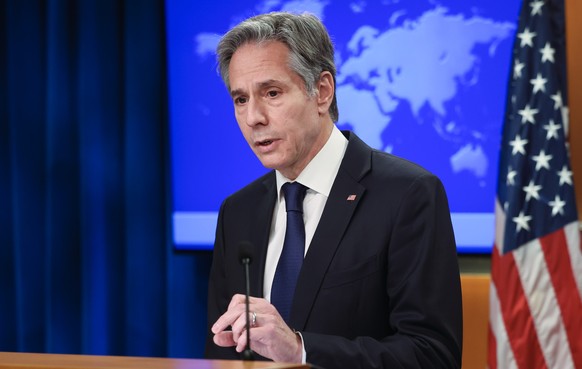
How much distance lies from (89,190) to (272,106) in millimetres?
2192

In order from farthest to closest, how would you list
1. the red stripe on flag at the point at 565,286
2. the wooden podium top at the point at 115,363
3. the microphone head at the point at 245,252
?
1. the red stripe on flag at the point at 565,286
2. the microphone head at the point at 245,252
3. the wooden podium top at the point at 115,363

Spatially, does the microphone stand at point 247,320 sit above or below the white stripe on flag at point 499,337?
above

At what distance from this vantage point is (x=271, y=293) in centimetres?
Result: 264

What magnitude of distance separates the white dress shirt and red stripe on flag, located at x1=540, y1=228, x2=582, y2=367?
797 mm

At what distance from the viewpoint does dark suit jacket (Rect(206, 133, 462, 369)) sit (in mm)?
2391

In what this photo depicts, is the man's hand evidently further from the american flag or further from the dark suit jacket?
the american flag

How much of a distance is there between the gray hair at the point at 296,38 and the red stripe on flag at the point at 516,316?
91 centimetres

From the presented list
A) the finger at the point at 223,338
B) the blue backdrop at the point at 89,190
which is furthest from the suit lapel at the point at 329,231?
the blue backdrop at the point at 89,190

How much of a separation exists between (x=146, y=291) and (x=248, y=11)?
1453 mm

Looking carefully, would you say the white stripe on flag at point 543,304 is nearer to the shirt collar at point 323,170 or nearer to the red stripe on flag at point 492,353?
the red stripe on flag at point 492,353

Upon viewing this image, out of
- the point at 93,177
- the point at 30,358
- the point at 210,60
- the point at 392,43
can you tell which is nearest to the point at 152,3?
the point at 210,60

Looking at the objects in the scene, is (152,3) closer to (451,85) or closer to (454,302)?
(451,85)

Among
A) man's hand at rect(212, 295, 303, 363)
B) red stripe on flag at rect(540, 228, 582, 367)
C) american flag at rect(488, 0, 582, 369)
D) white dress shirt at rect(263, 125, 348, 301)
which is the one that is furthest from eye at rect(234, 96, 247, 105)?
red stripe on flag at rect(540, 228, 582, 367)

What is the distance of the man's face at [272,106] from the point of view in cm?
264
